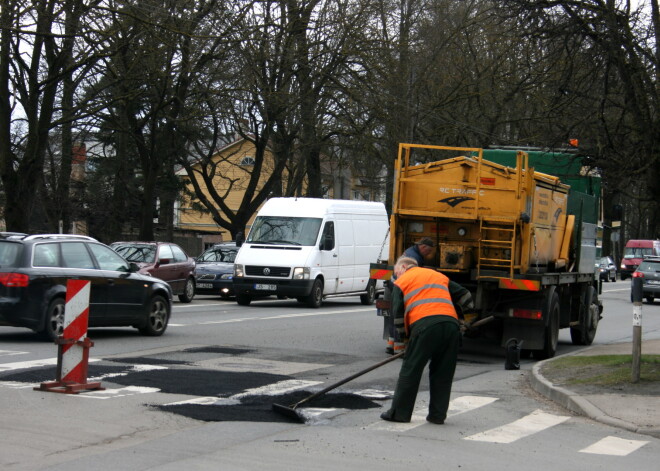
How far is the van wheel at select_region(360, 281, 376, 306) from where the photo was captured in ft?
91.8

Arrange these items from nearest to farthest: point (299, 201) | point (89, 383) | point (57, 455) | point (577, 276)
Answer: point (57, 455) < point (89, 383) < point (577, 276) < point (299, 201)

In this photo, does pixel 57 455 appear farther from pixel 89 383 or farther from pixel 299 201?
pixel 299 201

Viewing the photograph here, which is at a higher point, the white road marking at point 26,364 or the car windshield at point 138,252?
the car windshield at point 138,252

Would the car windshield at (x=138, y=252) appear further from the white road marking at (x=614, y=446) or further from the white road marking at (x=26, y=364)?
the white road marking at (x=614, y=446)

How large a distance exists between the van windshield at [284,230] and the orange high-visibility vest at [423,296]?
636 inches

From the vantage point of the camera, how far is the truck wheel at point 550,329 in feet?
48.9

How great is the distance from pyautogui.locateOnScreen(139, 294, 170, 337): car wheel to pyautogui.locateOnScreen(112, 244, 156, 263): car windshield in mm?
8683

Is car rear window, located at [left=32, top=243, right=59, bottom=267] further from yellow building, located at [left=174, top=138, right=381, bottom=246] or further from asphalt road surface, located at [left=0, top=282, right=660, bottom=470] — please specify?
yellow building, located at [left=174, top=138, right=381, bottom=246]

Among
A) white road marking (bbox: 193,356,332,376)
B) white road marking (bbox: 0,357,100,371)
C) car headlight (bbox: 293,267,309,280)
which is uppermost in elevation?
car headlight (bbox: 293,267,309,280)

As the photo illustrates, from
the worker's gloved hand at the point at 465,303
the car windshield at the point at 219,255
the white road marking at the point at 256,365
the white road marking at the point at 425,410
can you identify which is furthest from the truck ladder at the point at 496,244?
the car windshield at the point at 219,255

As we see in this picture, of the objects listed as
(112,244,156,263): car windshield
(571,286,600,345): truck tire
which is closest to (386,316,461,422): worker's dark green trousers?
(571,286,600,345): truck tire

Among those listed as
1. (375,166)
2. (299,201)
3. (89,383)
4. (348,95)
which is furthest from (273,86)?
(89,383)

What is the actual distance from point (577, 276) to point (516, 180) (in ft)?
10.9

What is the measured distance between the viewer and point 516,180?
46.3 ft
